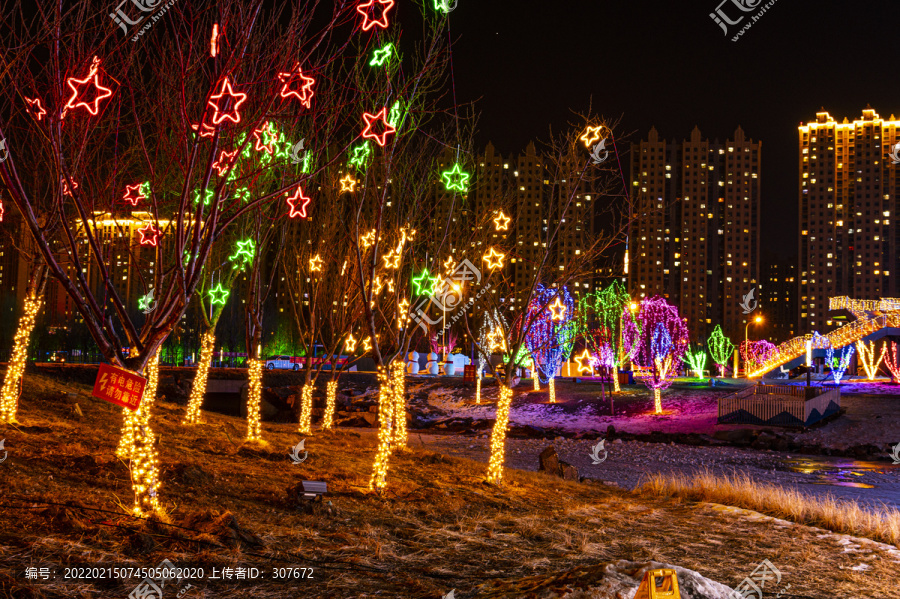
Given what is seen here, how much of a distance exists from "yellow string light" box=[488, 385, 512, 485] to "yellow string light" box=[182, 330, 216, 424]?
7.56m

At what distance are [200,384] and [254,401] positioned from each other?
7.34 ft

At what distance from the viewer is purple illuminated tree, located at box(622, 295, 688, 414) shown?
3288 centimetres

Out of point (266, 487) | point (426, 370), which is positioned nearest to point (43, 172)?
point (266, 487)

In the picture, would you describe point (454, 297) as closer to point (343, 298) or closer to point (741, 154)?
point (343, 298)

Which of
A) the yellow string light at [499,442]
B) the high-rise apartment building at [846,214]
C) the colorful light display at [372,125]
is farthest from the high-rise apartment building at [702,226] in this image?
the colorful light display at [372,125]

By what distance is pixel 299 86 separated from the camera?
762 centimetres

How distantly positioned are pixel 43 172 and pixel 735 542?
12640 millimetres

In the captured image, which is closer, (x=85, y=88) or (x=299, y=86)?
(x=85, y=88)

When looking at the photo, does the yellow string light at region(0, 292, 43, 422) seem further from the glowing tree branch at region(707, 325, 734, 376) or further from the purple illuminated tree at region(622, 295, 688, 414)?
the glowing tree branch at region(707, 325, 734, 376)

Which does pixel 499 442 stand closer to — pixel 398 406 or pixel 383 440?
pixel 383 440

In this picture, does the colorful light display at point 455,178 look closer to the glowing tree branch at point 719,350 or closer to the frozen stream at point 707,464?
the frozen stream at point 707,464

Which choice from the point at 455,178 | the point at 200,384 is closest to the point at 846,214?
the point at 200,384

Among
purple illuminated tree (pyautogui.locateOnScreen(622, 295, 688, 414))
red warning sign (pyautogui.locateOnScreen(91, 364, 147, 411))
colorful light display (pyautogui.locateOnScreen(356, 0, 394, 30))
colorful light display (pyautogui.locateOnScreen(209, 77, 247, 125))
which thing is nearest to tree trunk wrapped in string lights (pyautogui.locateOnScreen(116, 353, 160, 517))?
red warning sign (pyautogui.locateOnScreen(91, 364, 147, 411))

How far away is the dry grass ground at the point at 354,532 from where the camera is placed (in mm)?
5066
